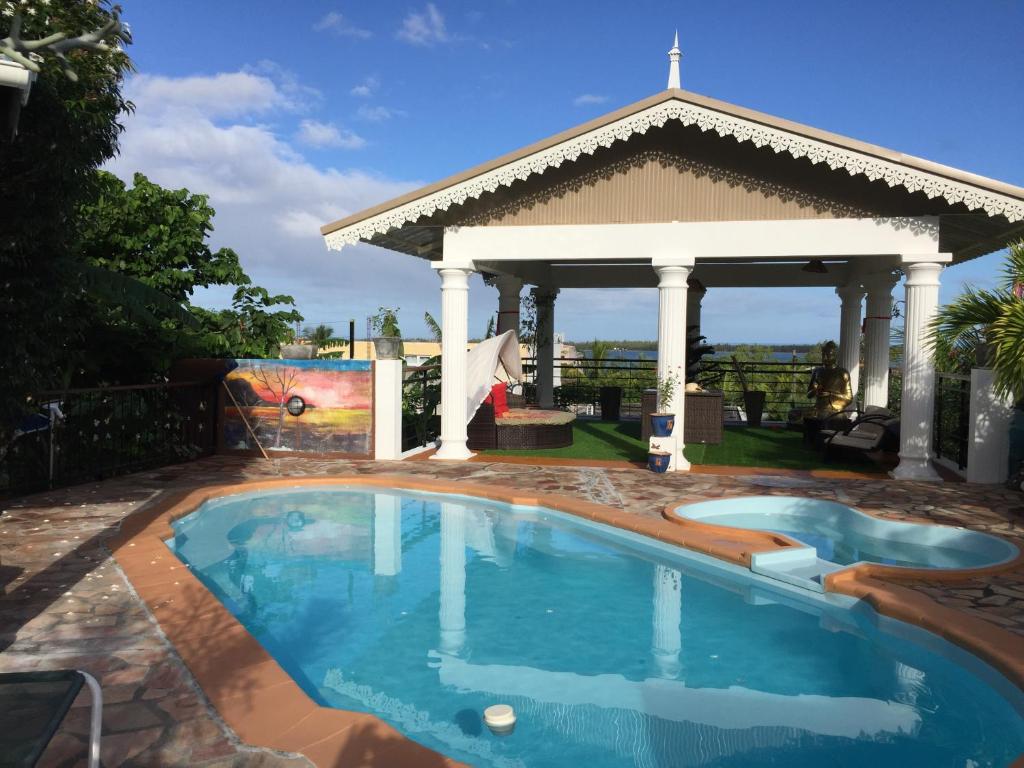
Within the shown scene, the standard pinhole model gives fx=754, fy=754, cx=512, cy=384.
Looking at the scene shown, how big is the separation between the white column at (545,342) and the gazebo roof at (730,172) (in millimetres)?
6333

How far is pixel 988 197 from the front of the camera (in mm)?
9938

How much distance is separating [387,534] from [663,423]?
4.79m

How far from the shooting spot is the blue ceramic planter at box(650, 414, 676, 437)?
38.1 feet

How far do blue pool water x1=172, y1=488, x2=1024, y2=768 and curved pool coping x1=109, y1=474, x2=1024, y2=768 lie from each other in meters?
0.17

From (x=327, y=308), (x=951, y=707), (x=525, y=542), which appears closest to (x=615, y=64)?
(x=525, y=542)

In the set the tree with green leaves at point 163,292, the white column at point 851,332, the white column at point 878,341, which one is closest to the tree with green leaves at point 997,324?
the white column at point 878,341

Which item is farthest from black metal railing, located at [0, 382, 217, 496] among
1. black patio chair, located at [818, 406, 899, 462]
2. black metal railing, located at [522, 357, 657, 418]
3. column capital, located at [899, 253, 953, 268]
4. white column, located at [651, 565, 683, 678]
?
column capital, located at [899, 253, 953, 268]

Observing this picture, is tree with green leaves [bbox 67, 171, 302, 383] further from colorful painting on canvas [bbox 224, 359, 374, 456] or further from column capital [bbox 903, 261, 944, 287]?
column capital [bbox 903, 261, 944, 287]

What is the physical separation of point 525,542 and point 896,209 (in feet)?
24.0

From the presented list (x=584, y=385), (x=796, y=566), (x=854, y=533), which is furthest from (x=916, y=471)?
(x=584, y=385)

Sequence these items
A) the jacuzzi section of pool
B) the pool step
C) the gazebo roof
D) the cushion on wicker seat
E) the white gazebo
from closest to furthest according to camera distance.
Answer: the pool step < the jacuzzi section of pool < the gazebo roof < the white gazebo < the cushion on wicker seat

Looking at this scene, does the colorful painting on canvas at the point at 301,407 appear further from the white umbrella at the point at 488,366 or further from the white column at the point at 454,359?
the white umbrella at the point at 488,366

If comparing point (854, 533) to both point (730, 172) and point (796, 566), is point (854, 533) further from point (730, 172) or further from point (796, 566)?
point (730, 172)

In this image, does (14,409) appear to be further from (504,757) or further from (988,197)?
A: (988,197)
